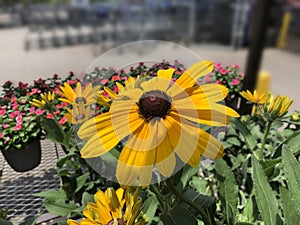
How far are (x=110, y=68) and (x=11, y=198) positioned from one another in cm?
35

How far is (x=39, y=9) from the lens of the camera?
628 cm

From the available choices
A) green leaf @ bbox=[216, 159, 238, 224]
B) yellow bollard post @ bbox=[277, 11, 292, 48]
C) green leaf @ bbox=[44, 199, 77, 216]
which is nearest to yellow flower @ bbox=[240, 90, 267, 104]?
green leaf @ bbox=[216, 159, 238, 224]

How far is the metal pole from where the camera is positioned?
2.24ft

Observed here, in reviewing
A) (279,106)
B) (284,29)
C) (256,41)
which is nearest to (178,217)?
(279,106)

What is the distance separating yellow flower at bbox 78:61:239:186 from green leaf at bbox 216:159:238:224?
179 millimetres

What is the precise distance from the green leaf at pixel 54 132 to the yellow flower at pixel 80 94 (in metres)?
0.11

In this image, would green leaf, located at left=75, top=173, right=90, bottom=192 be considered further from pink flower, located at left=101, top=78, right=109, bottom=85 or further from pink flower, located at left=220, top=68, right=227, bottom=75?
pink flower, located at left=220, top=68, right=227, bottom=75

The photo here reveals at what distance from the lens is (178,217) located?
511 mm

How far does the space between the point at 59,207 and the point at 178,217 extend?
0.93 feet

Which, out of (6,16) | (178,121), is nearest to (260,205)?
(178,121)

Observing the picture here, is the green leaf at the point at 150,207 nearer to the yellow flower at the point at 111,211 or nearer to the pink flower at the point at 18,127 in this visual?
the yellow flower at the point at 111,211

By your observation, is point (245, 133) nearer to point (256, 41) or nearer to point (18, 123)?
point (256, 41)

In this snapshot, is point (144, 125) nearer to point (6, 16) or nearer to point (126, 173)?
point (126, 173)

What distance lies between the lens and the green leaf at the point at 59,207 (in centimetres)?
68
